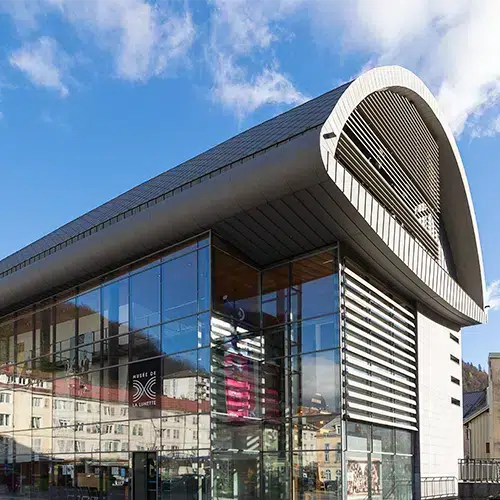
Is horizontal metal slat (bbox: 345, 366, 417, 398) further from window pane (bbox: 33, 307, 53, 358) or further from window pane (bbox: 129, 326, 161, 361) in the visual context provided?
window pane (bbox: 33, 307, 53, 358)

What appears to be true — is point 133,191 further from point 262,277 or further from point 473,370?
point 473,370

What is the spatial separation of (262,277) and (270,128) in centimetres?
434

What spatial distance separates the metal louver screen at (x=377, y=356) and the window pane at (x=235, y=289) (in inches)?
114

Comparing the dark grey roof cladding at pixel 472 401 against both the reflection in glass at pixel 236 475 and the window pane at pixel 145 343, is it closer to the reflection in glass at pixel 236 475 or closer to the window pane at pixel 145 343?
the reflection in glass at pixel 236 475

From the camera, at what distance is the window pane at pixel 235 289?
18984mm

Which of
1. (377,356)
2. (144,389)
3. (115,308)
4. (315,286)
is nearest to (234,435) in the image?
(144,389)

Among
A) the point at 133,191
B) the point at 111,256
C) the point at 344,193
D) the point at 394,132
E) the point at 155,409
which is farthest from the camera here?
the point at 133,191

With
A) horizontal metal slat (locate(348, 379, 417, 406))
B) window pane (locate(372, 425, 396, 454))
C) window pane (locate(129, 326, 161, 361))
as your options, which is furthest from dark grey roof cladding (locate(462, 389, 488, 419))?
window pane (locate(129, 326, 161, 361))

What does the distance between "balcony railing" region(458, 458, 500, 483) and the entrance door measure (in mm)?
12424

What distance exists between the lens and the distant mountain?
324 ft

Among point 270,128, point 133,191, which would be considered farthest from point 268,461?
point 133,191

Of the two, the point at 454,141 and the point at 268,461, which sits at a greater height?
the point at 454,141

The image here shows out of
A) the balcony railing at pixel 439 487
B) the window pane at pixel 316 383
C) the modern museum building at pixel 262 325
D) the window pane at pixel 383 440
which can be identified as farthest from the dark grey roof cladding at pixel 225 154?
the balcony railing at pixel 439 487

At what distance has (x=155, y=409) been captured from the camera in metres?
19.5
